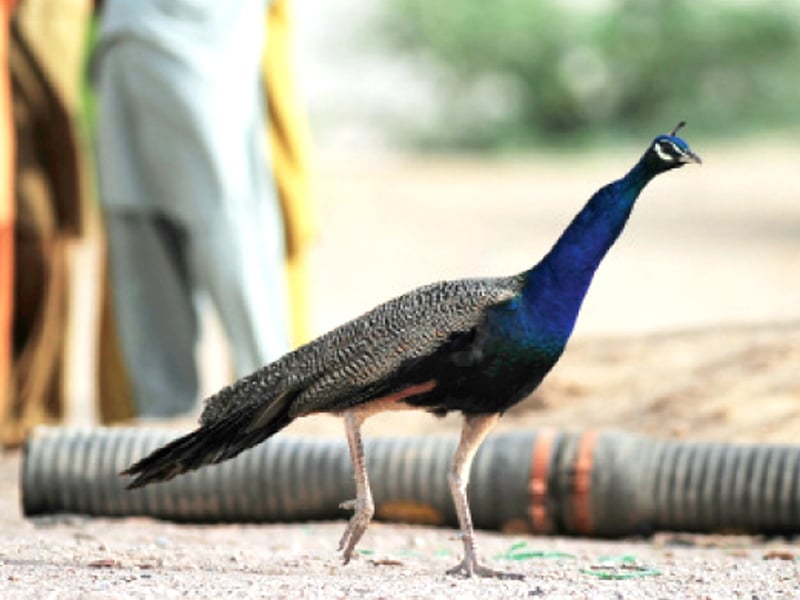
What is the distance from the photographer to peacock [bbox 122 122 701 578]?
530 cm

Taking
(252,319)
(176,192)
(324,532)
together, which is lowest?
(324,532)

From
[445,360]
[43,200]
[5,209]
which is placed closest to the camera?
[445,360]

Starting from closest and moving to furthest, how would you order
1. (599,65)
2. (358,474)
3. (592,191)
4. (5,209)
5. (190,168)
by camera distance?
(358,474) < (190,168) < (5,209) < (592,191) < (599,65)

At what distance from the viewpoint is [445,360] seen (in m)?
5.32

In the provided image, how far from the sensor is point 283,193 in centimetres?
927

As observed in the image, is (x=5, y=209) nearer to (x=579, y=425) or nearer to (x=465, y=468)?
(x=579, y=425)

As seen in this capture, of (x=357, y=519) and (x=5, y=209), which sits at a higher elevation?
(x=5, y=209)

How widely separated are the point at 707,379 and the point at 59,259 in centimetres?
318

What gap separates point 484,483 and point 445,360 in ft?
6.00

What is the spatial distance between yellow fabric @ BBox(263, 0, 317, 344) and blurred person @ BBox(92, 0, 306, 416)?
0.34 ft

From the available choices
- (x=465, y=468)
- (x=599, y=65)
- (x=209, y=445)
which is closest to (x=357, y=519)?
(x=465, y=468)

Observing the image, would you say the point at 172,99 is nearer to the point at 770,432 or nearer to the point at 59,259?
the point at 59,259

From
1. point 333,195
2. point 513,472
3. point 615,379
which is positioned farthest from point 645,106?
point 513,472

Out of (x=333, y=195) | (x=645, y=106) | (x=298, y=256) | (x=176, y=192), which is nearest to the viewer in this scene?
(x=176, y=192)
